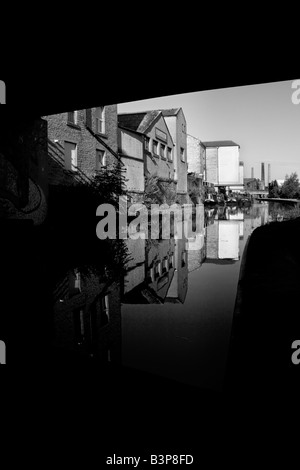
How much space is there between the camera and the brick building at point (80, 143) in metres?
18.6

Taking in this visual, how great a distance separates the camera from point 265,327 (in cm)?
352

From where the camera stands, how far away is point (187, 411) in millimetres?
2393

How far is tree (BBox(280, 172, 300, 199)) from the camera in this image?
65.9m

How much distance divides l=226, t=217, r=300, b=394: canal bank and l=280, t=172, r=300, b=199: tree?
211 ft

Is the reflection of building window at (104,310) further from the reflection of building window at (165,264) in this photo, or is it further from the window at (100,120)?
the window at (100,120)

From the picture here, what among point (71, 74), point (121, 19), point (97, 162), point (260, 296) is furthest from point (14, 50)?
point (97, 162)

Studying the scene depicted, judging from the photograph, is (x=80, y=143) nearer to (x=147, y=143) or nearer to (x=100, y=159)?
(x=100, y=159)

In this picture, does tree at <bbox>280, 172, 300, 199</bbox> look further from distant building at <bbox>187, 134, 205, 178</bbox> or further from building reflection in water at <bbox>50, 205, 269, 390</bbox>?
building reflection in water at <bbox>50, 205, 269, 390</bbox>

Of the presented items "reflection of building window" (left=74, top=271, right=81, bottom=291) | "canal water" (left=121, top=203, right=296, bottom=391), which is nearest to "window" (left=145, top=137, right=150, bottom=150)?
"canal water" (left=121, top=203, right=296, bottom=391)

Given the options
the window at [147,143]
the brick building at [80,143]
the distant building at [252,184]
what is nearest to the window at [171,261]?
the brick building at [80,143]

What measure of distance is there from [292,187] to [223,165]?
47.9ft

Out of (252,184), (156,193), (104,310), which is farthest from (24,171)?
(252,184)
